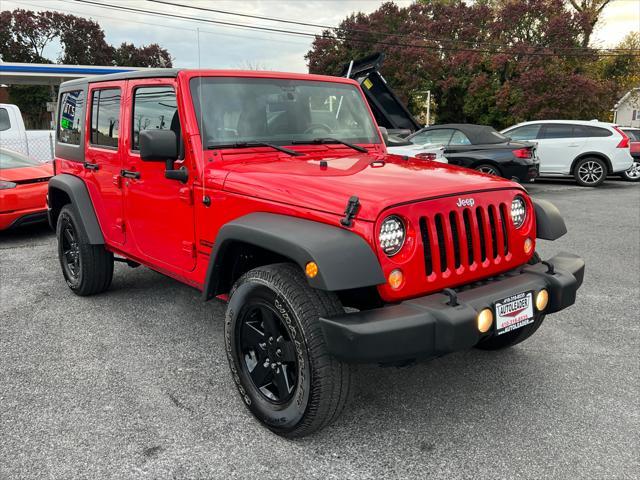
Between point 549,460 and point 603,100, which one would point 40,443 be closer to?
point 549,460

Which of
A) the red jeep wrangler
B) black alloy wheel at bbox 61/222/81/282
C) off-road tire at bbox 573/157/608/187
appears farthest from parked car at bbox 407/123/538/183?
the red jeep wrangler

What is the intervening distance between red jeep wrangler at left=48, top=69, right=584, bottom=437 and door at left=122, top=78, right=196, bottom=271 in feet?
0.04

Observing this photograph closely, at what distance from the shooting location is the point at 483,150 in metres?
11.2

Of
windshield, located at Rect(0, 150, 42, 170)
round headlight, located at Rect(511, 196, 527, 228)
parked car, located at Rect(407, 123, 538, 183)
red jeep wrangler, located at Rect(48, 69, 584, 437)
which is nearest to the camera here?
red jeep wrangler, located at Rect(48, 69, 584, 437)

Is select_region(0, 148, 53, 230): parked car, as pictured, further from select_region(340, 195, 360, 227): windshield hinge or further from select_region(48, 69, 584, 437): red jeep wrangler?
select_region(340, 195, 360, 227): windshield hinge

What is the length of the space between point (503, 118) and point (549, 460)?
24507mm

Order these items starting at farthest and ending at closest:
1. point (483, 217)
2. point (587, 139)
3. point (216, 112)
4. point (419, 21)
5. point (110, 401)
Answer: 1. point (419, 21)
2. point (587, 139)
3. point (216, 112)
4. point (110, 401)
5. point (483, 217)

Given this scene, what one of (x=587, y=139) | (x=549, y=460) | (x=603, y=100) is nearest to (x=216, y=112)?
(x=549, y=460)

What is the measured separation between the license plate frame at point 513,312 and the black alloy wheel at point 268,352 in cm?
99

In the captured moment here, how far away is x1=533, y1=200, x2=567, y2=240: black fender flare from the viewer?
3242 mm

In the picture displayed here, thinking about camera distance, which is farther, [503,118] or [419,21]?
[419,21]

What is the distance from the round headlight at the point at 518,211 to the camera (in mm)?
3090

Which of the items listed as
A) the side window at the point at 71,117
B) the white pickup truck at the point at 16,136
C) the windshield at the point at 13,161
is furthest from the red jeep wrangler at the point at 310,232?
the white pickup truck at the point at 16,136

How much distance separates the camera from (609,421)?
2951 millimetres
